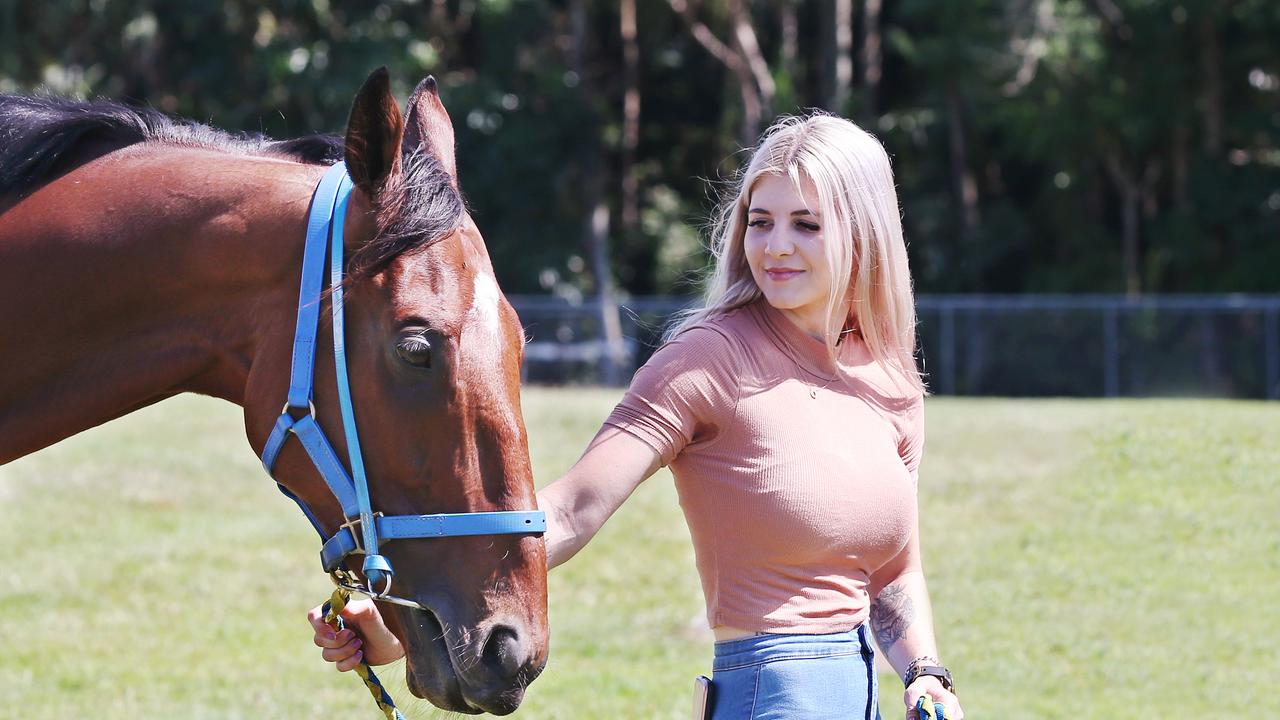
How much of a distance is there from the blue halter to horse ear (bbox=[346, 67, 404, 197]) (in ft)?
0.33

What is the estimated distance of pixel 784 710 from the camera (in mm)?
2602

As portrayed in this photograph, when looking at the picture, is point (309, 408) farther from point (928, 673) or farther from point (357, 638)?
point (928, 673)

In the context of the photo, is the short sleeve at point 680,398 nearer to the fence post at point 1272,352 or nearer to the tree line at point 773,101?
Result: the fence post at point 1272,352

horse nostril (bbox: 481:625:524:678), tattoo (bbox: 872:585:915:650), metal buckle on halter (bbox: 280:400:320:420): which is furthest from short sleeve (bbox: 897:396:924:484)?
metal buckle on halter (bbox: 280:400:320:420)

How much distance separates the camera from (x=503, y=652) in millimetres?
2326

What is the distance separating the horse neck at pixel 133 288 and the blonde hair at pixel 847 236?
899mm

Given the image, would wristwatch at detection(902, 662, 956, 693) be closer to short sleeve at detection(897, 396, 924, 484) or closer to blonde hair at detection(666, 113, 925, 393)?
short sleeve at detection(897, 396, 924, 484)

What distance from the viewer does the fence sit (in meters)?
18.8

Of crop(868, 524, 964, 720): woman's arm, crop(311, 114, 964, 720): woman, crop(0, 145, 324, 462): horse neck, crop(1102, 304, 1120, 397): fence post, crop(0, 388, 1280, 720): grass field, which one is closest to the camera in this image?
crop(0, 145, 324, 462): horse neck

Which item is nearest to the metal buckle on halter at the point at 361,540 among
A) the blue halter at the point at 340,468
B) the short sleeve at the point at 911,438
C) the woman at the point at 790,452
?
the blue halter at the point at 340,468

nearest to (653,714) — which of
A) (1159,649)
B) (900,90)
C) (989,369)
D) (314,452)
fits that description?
(1159,649)

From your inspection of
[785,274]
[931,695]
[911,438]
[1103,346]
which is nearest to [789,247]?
[785,274]

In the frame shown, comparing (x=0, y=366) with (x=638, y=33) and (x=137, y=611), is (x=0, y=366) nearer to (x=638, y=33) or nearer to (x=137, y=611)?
(x=137, y=611)

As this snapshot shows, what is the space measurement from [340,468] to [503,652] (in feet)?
1.45
